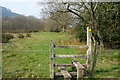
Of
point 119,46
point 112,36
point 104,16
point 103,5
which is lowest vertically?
point 119,46

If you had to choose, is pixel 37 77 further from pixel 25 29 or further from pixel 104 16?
pixel 25 29

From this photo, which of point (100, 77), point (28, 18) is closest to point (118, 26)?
point (100, 77)

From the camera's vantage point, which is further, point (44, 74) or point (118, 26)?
point (118, 26)

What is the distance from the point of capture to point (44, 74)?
479 centimetres

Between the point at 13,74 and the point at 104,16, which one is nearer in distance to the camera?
the point at 13,74

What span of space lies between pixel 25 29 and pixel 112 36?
2493 cm

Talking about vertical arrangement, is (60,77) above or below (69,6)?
below

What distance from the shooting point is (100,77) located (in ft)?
14.9

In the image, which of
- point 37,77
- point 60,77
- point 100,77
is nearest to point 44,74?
point 37,77

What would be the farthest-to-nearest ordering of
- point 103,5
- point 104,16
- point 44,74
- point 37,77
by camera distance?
point 104,16
point 103,5
point 44,74
point 37,77

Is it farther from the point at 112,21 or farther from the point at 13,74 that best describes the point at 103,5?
the point at 13,74

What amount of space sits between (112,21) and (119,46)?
7.35 ft

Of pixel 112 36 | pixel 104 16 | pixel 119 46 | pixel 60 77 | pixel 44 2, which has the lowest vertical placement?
pixel 60 77

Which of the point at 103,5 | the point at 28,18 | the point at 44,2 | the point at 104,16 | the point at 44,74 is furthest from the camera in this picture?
the point at 28,18
